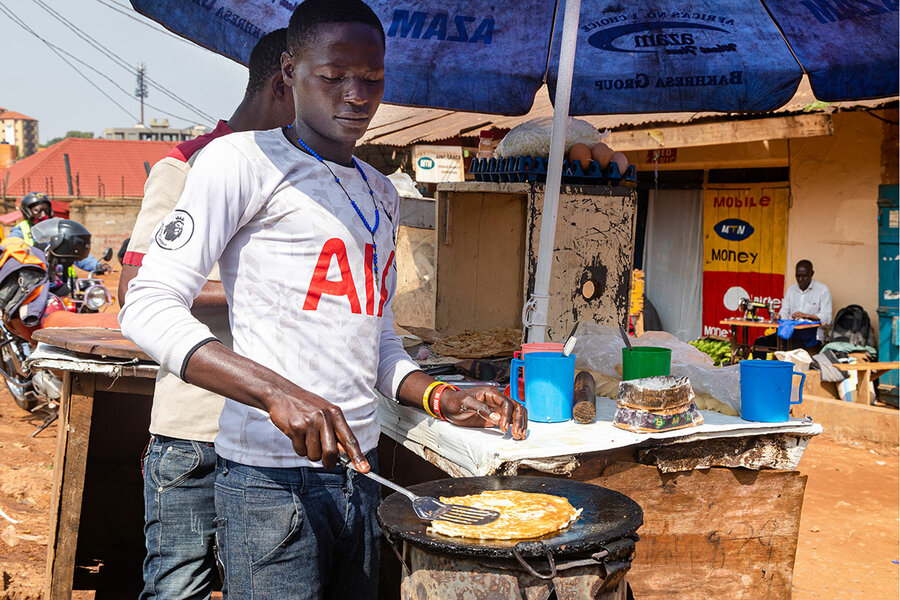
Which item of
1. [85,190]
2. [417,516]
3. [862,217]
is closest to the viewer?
[417,516]

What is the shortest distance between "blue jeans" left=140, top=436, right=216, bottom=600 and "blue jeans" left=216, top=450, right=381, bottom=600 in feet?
1.51

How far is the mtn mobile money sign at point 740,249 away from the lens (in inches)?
395

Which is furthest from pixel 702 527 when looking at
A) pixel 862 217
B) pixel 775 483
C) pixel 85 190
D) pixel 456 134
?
pixel 85 190

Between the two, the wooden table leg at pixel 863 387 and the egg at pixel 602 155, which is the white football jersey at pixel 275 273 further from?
the wooden table leg at pixel 863 387

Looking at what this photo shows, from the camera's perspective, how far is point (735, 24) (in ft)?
11.7

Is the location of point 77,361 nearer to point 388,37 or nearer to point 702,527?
point 388,37

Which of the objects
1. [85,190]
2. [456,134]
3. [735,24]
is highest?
[85,190]

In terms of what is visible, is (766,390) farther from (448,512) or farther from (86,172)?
(86,172)

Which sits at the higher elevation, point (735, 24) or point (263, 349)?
point (735, 24)

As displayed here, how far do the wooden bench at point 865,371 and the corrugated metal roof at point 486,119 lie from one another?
250cm

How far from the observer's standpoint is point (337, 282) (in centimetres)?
179

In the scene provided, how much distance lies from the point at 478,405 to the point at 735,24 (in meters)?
2.32

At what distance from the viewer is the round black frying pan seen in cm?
167

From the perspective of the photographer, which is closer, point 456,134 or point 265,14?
point 265,14
